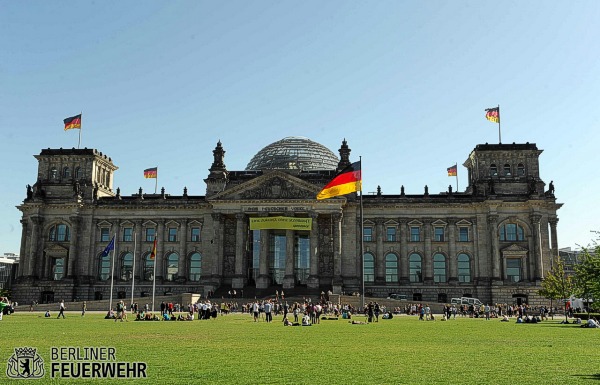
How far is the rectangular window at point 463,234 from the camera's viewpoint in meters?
90.1

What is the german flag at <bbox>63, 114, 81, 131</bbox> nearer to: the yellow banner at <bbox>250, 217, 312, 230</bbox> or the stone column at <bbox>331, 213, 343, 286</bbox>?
the yellow banner at <bbox>250, 217, 312, 230</bbox>

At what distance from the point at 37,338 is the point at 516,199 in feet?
243

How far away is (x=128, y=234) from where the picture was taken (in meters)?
94.0

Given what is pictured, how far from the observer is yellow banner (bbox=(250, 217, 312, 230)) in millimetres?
84125

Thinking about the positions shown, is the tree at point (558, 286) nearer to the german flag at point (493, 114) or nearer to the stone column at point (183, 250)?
the german flag at point (493, 114)

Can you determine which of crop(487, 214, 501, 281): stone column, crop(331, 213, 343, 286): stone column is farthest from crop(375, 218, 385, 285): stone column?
crop(487, 214, 501, 281): stone column

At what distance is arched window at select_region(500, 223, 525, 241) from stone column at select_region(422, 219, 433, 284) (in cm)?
1039

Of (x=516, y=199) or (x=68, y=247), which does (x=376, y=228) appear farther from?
(x=68, y=247)

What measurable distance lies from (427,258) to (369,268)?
8621mm

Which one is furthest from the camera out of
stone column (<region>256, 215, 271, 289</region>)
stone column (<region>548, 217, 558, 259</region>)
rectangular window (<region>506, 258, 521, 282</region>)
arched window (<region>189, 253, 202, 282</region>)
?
arched window (<region>189, 253, 202, 282</region>)

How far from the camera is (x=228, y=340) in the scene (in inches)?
1136

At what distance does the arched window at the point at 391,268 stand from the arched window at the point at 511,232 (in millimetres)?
15721

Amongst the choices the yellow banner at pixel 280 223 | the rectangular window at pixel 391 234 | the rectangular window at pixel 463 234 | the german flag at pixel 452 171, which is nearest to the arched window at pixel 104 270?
the yellow banner at pixel 280 223

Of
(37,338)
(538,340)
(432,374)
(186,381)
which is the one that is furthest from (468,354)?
(37,338)
